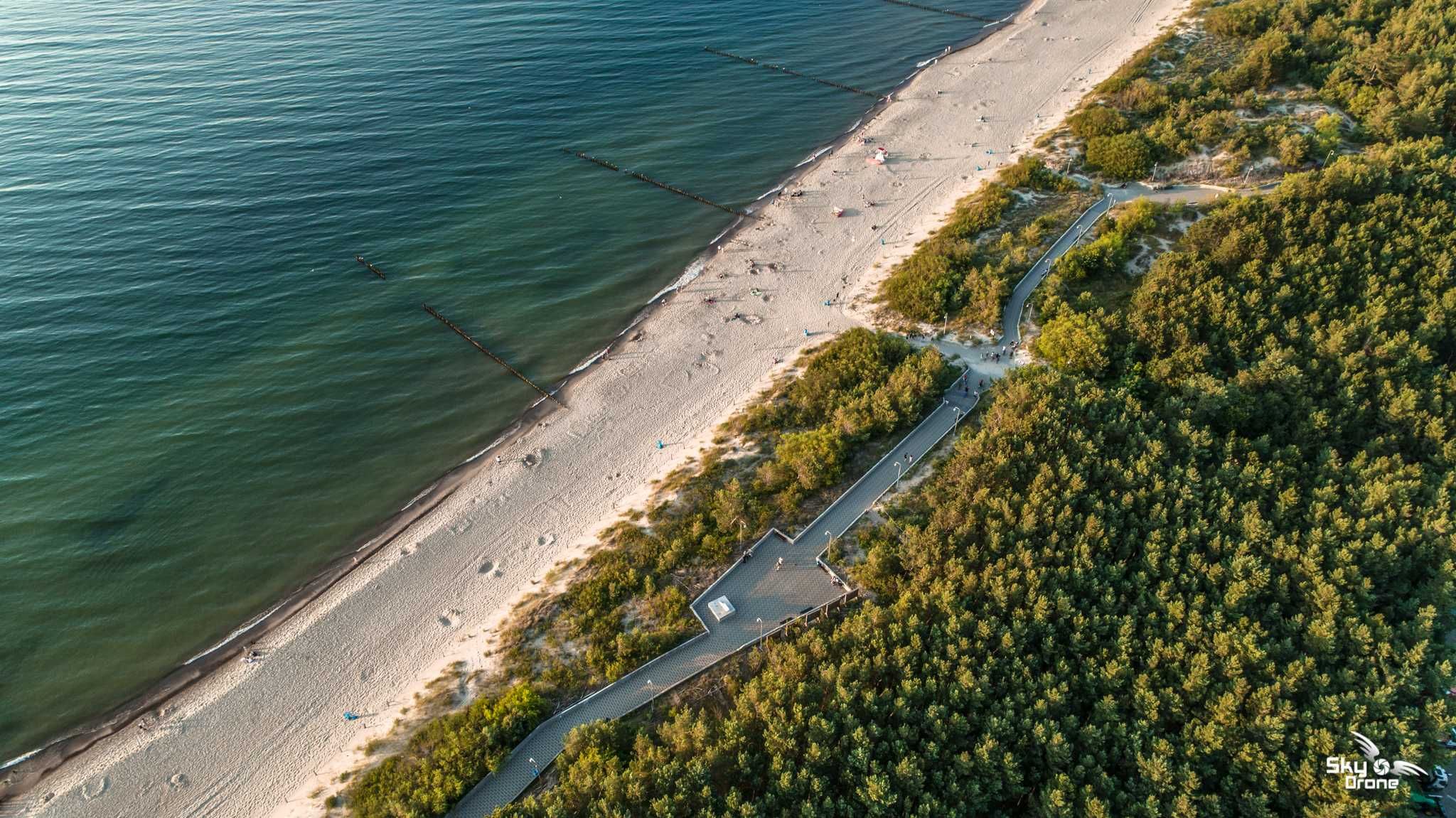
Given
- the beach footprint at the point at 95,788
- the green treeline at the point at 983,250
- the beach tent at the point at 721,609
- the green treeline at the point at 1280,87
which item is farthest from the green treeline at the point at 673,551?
the green treeline at the point at 1280,87

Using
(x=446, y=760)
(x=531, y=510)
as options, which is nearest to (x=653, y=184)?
(x=531, y=510)

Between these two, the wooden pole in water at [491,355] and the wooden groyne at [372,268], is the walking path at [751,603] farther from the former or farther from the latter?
the wooden groyne at [372,268]

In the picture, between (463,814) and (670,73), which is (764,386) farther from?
(670,73)

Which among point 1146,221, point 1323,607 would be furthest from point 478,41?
point 1323,607

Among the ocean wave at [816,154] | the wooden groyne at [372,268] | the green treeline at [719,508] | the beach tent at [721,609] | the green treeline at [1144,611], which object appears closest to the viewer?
the green treeline at [1144,611]

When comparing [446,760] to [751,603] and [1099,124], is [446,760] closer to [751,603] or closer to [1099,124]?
[751,603]
